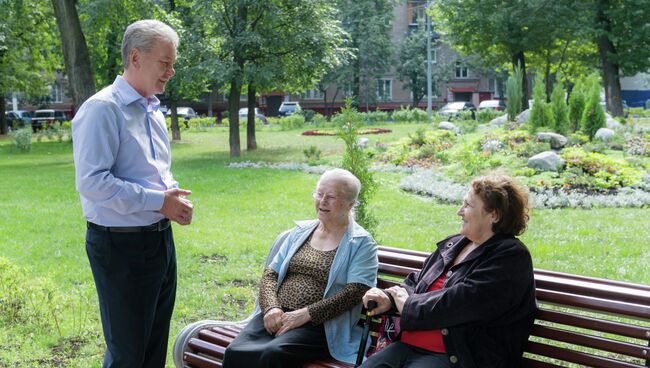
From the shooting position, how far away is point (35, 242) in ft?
29.2

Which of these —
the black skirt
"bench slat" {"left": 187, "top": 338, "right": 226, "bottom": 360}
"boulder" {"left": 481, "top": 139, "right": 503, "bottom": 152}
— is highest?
"boulder" {"left": 481, "top": 139, "right": 503, "bottom": 152}

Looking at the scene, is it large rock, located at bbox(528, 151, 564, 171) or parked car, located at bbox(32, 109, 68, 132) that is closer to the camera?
large rock, located at bbox(528, 151, 564, 171)

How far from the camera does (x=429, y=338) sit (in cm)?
360

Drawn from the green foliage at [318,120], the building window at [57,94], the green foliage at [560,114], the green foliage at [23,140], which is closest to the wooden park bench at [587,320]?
the green foliage at [560,114]

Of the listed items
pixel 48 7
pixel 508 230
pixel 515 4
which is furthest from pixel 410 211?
pixel 515 4

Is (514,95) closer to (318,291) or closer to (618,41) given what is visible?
(618,41)

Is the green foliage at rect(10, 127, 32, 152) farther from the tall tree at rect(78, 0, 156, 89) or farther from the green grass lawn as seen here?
the green grass lawn

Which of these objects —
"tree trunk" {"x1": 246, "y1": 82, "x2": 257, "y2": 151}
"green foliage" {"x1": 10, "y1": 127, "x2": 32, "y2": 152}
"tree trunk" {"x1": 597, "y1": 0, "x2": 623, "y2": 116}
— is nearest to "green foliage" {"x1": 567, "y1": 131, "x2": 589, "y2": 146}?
"tree trunk" {"x1": 246, "y1": 82, "x2": 257, "y2": 151}

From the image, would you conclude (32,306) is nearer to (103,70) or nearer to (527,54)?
(103,70)

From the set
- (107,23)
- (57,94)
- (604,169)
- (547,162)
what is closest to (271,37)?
(107,23)

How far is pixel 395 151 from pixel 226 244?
10063mm

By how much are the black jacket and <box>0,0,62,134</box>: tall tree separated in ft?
84.5

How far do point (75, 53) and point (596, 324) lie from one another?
13508mm

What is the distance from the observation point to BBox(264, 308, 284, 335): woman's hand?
4.04 m
